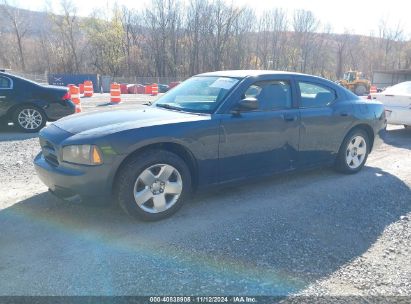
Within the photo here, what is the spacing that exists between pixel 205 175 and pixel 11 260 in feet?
6.68

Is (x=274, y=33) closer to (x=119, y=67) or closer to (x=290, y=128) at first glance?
(x=119, y=67)

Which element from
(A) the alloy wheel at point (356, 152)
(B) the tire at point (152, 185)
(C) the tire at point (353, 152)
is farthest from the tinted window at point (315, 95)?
(B) the tire at point (152, 185)

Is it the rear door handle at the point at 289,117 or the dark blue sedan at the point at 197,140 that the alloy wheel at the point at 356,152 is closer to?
the dark blue sedan at the point at 197,140

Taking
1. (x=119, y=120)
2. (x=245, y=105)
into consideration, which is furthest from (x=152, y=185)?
(x=245, y=105)

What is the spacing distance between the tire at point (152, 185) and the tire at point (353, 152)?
9.00 ft

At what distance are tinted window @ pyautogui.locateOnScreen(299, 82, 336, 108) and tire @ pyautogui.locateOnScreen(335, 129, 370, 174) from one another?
701 mm

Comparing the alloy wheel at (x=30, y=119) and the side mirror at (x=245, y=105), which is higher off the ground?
the side mirror at (x=245, y=105)

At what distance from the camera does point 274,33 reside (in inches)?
2525

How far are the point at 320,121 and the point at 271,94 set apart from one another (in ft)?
2.96

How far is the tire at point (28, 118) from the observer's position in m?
8.33

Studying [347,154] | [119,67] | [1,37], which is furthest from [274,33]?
[347,154]

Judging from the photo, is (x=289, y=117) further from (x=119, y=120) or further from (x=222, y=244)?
(x=119, y=120)

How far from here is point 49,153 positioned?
3818 mm

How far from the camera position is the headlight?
134 inches
